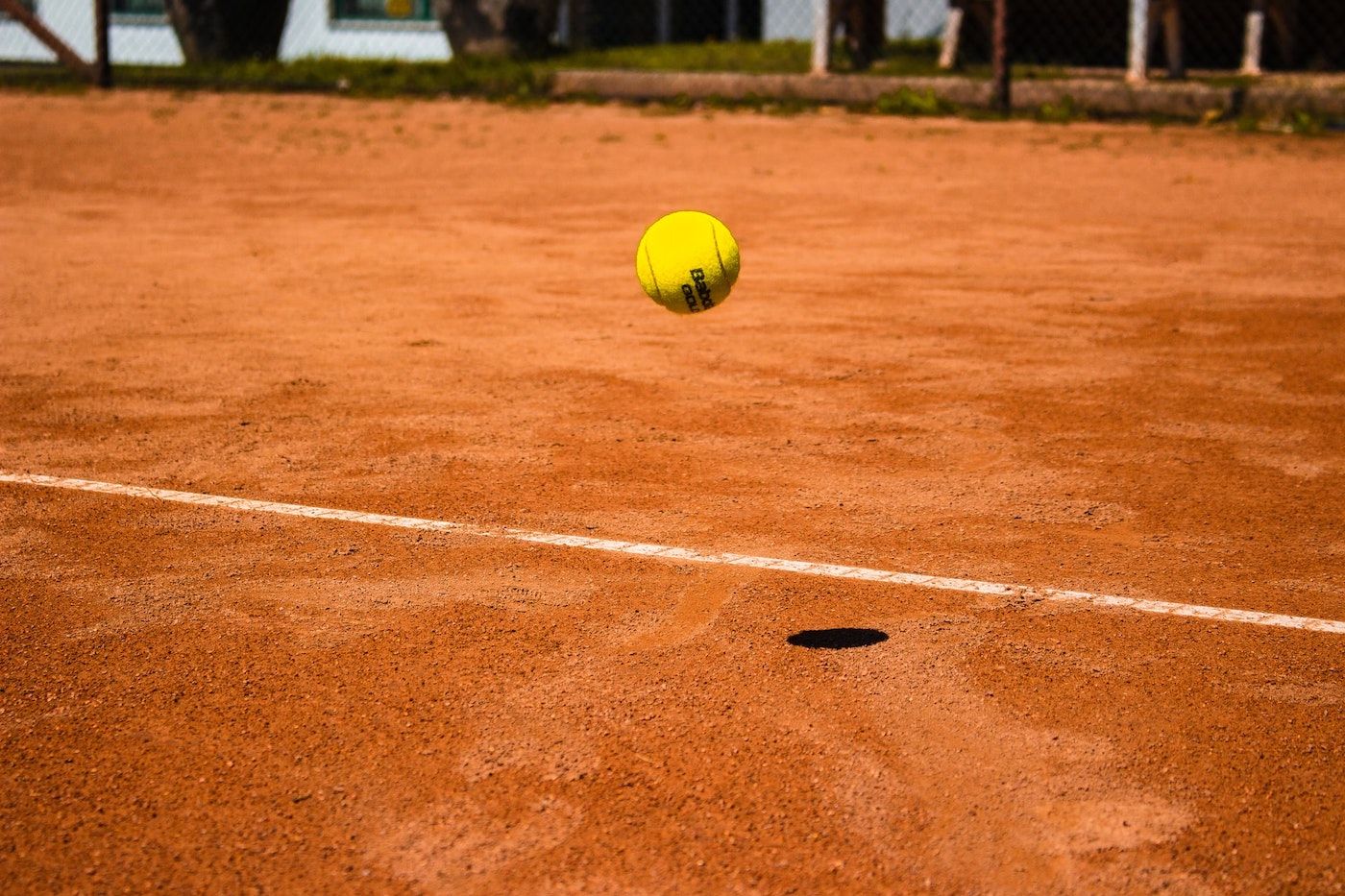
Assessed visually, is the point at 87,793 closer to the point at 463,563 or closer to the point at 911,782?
the point at 463,563

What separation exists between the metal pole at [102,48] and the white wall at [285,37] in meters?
4.19

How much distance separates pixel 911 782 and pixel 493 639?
1.21 metres

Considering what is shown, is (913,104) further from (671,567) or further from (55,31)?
(55,31)

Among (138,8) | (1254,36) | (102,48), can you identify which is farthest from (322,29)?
(1254,36)

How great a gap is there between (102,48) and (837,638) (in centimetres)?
1806

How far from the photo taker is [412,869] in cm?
293

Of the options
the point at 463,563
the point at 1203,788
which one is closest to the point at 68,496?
the point at 463,563

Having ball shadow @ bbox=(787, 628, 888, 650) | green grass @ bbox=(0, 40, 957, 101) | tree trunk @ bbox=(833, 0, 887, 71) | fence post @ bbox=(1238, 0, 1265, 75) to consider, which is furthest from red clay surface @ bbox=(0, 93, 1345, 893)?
fence post @ bbox=(1238, 0, 1265, 75)

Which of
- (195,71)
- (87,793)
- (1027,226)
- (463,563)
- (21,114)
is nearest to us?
(87,793)

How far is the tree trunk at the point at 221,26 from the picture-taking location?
2220cm

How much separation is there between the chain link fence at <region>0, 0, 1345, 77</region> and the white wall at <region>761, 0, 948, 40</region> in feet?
0.06

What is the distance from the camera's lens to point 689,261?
5.25 m

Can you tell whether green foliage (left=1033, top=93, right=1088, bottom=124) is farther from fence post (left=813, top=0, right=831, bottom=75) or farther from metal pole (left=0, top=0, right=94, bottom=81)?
metal pole (left=0, top=0, right=94, bottom=81)

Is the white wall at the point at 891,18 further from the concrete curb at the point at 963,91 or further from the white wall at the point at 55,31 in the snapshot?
the white wall at the point at 55,31
